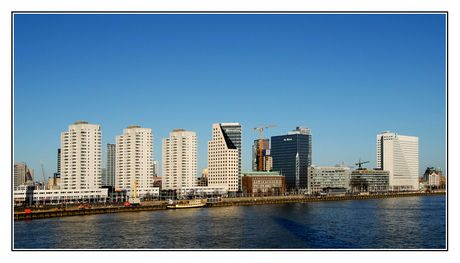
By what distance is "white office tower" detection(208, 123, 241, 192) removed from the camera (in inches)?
5807

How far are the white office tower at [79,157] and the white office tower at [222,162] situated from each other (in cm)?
4178

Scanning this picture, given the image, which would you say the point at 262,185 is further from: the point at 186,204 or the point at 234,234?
the point at 234,234

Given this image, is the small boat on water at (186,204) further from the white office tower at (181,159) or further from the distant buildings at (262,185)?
the distant buildings at (262,185)

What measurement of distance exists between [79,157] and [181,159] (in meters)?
32.0

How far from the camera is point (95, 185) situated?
122 m

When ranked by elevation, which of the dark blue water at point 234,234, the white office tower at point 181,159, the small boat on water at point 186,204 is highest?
the white office tower at point 181,159

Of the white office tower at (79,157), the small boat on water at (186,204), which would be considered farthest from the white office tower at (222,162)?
the white office tower at (79,157)

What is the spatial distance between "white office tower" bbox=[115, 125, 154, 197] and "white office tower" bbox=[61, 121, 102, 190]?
9.26 metres

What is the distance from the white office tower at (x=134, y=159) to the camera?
12888 cm
